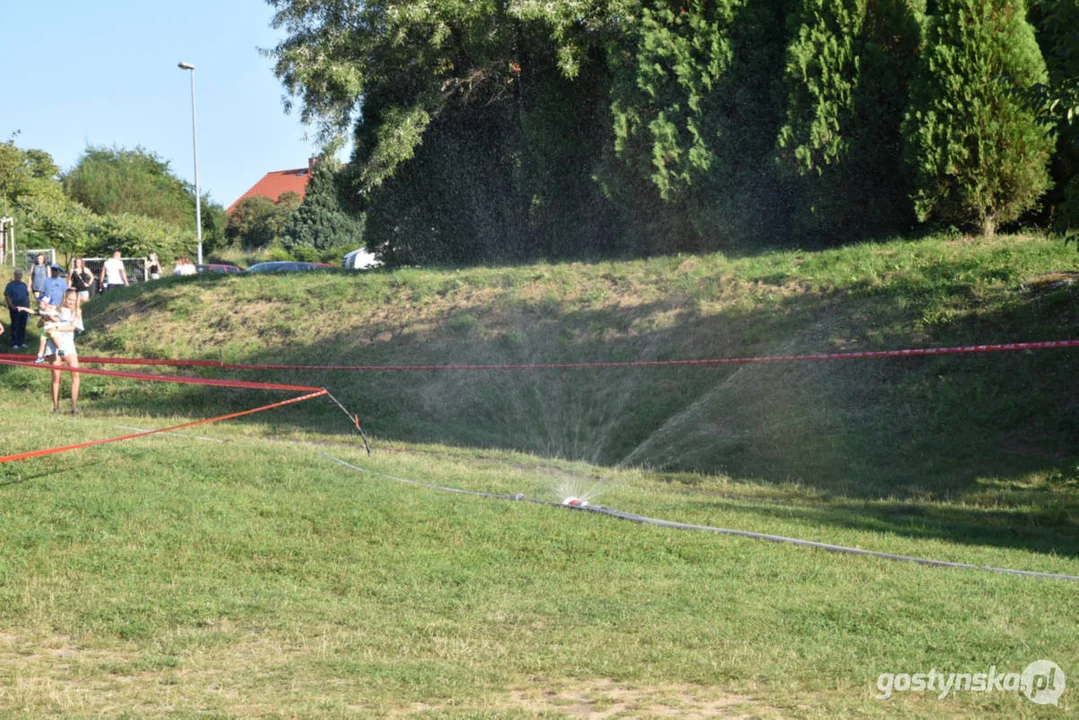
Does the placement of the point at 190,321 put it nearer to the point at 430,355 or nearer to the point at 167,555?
the point at 430,355

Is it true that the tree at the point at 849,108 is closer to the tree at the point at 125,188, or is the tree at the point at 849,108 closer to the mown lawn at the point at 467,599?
the mown lawn at the point at 467,599

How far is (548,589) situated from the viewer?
7.15 metres

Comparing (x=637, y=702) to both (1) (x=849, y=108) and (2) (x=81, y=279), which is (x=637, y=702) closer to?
(1) (x=849, y=108)

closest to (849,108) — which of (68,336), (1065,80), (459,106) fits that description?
(1065,80)

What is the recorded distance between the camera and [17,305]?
883 inches

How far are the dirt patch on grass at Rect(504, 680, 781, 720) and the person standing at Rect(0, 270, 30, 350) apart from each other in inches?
794

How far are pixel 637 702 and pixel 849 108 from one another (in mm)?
13343

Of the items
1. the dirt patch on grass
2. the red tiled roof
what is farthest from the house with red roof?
the dirt patch on grass

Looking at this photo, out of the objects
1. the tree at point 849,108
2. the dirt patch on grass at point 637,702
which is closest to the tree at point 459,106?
the tree at point 849,108

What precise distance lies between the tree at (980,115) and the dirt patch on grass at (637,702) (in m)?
12.0

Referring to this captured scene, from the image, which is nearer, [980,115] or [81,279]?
[980,115]

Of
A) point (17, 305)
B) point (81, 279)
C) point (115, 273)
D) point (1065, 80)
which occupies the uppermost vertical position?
point (1065, 80)

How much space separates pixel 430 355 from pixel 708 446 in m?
6.00

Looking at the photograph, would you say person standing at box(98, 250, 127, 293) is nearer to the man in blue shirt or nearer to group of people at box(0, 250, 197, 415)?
group of people at box(0, 250, 197, 415)
